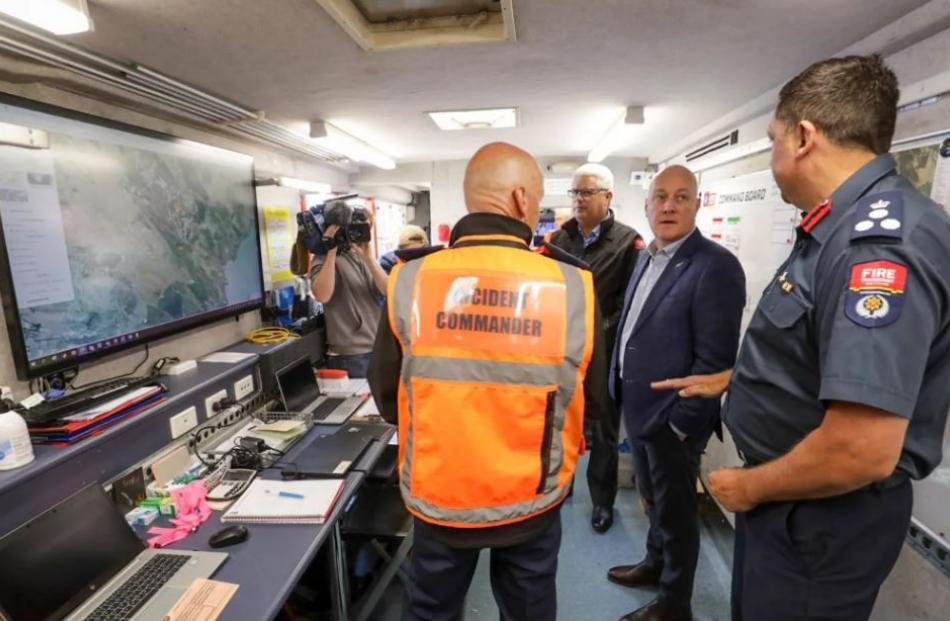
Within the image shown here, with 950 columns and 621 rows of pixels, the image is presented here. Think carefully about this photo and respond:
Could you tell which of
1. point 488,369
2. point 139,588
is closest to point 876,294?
point 488,369

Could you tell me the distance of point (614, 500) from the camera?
8.80ft

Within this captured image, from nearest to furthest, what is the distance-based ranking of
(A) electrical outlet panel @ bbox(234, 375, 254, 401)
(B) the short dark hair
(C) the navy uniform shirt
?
1. (C) the navy uniform shirt
2. (B) the short dark hair
3. (A) electrical outlet panel @ bbox(234, 375, 254, 401)

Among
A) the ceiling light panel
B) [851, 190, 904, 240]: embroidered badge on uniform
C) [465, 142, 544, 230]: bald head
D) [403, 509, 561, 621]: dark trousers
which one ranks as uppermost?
the ceiling light panel

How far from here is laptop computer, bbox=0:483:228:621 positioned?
1040 millimetres

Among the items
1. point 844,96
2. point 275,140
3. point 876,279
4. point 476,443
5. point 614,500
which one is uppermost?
point 275,140

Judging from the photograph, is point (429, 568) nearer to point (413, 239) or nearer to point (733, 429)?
point (733, 429)

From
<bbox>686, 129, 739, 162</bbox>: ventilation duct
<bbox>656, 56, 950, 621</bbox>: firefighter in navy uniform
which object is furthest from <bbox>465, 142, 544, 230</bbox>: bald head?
<bbox>686, 129, 739, 162</bbox>: ventilation duct

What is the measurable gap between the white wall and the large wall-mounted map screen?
10 centimetres

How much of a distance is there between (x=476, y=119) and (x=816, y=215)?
2209 mm

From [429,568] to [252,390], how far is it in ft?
4.75

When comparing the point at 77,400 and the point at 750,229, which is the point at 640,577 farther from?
the point at 77,400

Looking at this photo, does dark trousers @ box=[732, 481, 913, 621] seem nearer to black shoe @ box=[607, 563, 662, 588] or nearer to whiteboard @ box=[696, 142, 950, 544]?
whiteboard @ box=[696, 142, 950, 544]

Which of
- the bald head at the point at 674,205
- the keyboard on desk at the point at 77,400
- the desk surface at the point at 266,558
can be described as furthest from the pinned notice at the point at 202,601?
the bald head at the point at 674,205

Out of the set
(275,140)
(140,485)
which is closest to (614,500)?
(140,485)
